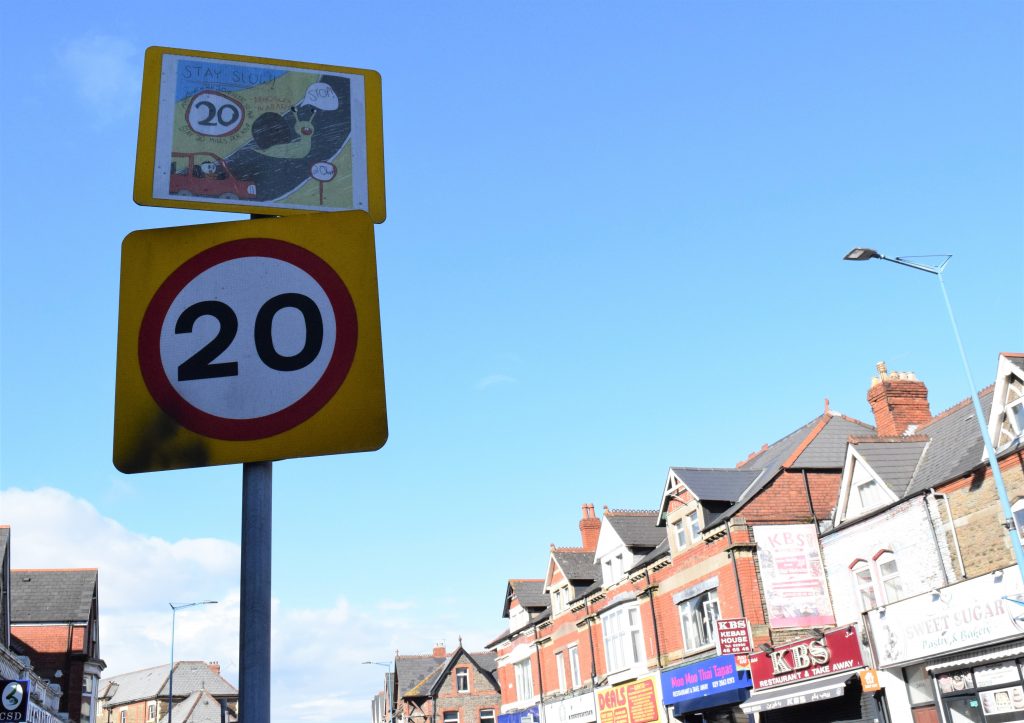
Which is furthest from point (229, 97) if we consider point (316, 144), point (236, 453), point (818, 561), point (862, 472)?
point (818, 561)

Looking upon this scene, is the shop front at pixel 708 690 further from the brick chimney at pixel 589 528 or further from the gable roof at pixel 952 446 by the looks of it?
the brick chimney at pixel 589 528

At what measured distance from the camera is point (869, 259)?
67.9 feet

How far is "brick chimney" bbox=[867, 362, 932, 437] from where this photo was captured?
29.5 meters

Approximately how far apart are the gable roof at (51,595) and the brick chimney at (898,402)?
133 feet

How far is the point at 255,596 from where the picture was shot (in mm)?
2447

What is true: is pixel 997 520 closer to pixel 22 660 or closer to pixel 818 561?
pixel 818 561

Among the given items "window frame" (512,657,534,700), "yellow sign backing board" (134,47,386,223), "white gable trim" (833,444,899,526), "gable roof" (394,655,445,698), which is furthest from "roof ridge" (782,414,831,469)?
"gable roof" (394,655,445,698)

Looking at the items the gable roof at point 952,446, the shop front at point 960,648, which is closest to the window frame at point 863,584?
the shop front at point 960,648

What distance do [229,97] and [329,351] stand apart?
123 centimetres

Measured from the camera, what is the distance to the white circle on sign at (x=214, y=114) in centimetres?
333

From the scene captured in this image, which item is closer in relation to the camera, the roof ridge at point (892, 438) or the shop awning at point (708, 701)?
the roof ridge at point (892, 438)

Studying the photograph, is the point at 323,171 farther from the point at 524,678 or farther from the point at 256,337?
the point at 524,678

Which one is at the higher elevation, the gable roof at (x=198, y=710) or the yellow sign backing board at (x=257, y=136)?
the gable roof at (x=198, y=710)

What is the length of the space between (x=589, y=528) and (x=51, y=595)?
29225mm
